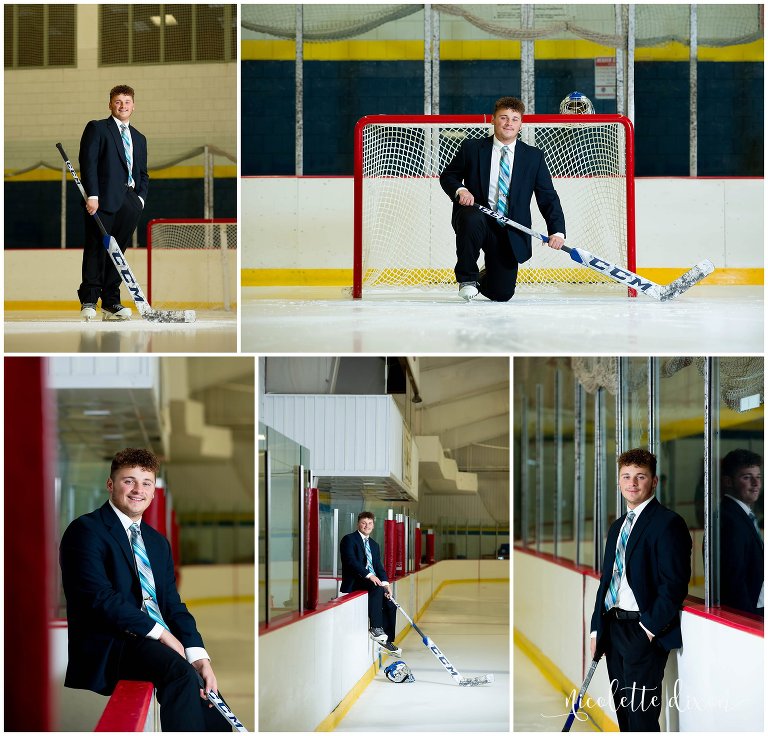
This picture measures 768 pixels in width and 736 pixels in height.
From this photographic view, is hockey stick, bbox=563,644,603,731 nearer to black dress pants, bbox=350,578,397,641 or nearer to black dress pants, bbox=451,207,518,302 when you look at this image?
black dress pants, bbox=350,578,397,641

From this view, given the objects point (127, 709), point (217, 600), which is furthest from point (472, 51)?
point (217, 600)

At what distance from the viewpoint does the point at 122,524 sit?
242cm

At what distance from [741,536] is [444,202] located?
3.44 meters

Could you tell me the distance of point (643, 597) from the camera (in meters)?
2.65

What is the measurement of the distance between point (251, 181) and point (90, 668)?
4.34 meters

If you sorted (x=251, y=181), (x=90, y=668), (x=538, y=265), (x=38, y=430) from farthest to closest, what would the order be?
(x=251, y=181), (x=538, y=265), (x=90, y=668), (x=38, y=430)

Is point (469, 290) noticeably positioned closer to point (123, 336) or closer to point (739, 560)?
point (123, 336)

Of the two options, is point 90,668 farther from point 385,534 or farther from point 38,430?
point 38,430

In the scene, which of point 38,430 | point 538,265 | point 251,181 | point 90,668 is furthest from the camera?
point 251,181

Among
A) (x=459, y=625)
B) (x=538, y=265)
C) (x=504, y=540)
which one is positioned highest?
(x=538, y=265)

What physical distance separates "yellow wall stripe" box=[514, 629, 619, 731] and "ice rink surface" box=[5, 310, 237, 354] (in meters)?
1.39

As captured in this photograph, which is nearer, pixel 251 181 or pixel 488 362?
pixel 488 362

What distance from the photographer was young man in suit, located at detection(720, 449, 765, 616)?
8.79 ft

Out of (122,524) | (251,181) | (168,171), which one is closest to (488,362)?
(122,524)
